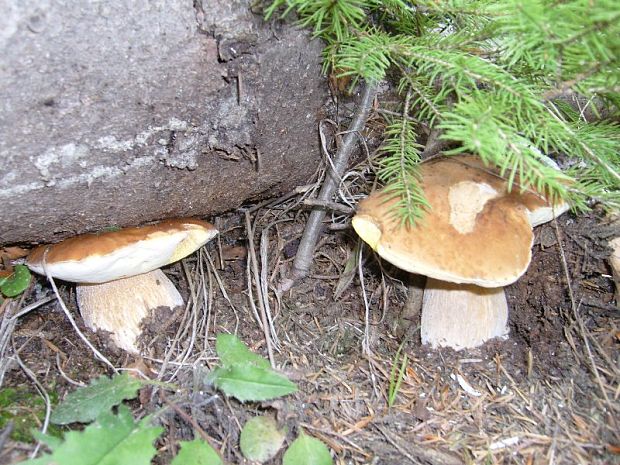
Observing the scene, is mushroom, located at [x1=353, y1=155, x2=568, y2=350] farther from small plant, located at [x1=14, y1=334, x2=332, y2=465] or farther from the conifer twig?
small plant, located at [x1=14, y1=334, x2=332, y2=465]

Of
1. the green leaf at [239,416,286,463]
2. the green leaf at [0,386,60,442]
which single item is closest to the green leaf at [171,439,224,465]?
the green leaf at [239,416,286,463]

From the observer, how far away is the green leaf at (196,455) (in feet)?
4.28

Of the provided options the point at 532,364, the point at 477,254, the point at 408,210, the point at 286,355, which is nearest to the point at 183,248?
the point at 286,355

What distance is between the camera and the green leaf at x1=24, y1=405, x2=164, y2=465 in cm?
120

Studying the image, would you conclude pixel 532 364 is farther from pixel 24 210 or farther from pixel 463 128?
pixel 24 210

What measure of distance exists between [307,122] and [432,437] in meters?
1.07

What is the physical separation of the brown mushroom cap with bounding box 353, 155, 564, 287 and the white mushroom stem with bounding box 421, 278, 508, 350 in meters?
0.32

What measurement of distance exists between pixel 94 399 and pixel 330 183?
1.04 metres

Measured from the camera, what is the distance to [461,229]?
1.42 metres

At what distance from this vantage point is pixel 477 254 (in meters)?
1.39

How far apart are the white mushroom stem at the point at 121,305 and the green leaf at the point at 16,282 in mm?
190

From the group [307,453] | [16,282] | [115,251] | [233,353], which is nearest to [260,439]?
[307,453]

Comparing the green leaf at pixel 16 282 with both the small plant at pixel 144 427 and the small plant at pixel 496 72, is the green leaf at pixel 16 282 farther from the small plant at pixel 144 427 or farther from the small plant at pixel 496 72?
the small plant at pixel 496 72

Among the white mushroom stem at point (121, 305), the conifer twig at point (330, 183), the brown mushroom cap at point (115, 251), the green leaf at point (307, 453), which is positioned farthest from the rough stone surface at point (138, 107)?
the green leaf at point (307, 453)
